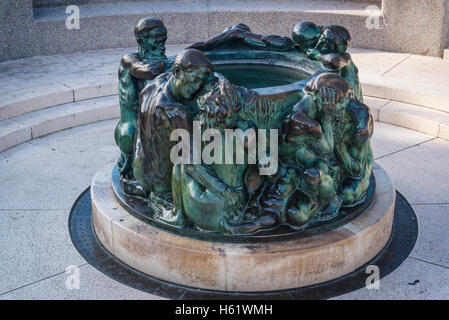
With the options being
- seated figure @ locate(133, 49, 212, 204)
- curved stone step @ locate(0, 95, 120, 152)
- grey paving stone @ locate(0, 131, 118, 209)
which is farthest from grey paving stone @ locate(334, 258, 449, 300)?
curved stone step @ locate(0, 95, 120, 152)

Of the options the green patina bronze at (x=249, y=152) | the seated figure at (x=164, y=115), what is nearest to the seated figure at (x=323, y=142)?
the green patina bronze at (x=249, y=152)

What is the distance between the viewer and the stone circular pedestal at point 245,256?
13.3ft

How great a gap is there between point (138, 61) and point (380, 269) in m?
2.47

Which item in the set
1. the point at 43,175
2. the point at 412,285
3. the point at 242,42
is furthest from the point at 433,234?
the point at 43,175

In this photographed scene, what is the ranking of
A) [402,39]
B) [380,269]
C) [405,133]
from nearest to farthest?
[380,269] → [405,133] → [402,39]

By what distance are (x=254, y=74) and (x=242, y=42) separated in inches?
12.5

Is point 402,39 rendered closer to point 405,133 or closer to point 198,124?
point 405,133

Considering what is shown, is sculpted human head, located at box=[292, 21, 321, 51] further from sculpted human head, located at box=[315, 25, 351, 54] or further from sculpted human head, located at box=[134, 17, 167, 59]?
sculpted human head, located at box=[134, 17, 167, 59]

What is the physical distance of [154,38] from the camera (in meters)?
4.82

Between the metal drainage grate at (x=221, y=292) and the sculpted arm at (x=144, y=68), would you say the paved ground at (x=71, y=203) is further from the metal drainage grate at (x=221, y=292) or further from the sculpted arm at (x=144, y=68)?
the sculpted arm at (x=144, y=68)

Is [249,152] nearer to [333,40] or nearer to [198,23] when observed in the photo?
[333,40]

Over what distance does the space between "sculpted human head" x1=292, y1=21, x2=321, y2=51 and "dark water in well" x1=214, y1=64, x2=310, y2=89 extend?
27cm

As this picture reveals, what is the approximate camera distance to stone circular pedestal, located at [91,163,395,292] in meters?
4.06

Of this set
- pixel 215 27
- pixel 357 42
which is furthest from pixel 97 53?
pixel 357 42
